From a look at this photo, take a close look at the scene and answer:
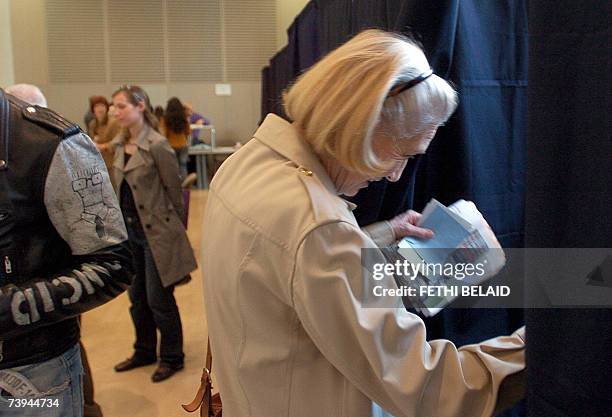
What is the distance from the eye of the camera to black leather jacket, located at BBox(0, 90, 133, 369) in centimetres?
104

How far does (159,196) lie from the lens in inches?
107

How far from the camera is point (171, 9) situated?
9.89 m

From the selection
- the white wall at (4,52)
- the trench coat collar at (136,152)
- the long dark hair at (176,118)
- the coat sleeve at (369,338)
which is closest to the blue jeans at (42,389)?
the coat sleeve at (369,338)

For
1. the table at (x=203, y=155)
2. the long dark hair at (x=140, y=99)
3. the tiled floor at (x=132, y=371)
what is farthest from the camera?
the table at (x=203, y=155)

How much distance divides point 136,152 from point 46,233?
1661 mm

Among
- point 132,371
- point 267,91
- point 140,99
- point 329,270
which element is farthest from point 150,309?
point 267,91

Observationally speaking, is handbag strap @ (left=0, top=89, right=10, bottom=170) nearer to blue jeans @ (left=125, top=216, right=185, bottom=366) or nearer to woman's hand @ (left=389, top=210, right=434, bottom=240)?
woman's hand @ (left=389, top=210, right=434, bottom=240)

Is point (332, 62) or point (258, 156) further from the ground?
point (332, 62)

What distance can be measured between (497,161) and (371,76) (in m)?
0.96

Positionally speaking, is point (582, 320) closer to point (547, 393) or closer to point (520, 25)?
point (547, 393)

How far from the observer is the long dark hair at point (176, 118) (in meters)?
5.07

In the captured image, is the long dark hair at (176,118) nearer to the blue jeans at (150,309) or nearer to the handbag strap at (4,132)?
the blue jeans at (150,309)

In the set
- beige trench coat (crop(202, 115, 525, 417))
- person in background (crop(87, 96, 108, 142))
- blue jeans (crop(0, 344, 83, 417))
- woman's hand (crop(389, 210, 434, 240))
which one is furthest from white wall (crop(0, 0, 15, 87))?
beige trench coat (crop(202, 115, 525, 417))

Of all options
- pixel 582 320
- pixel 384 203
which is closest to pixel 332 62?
pixel 582 320
